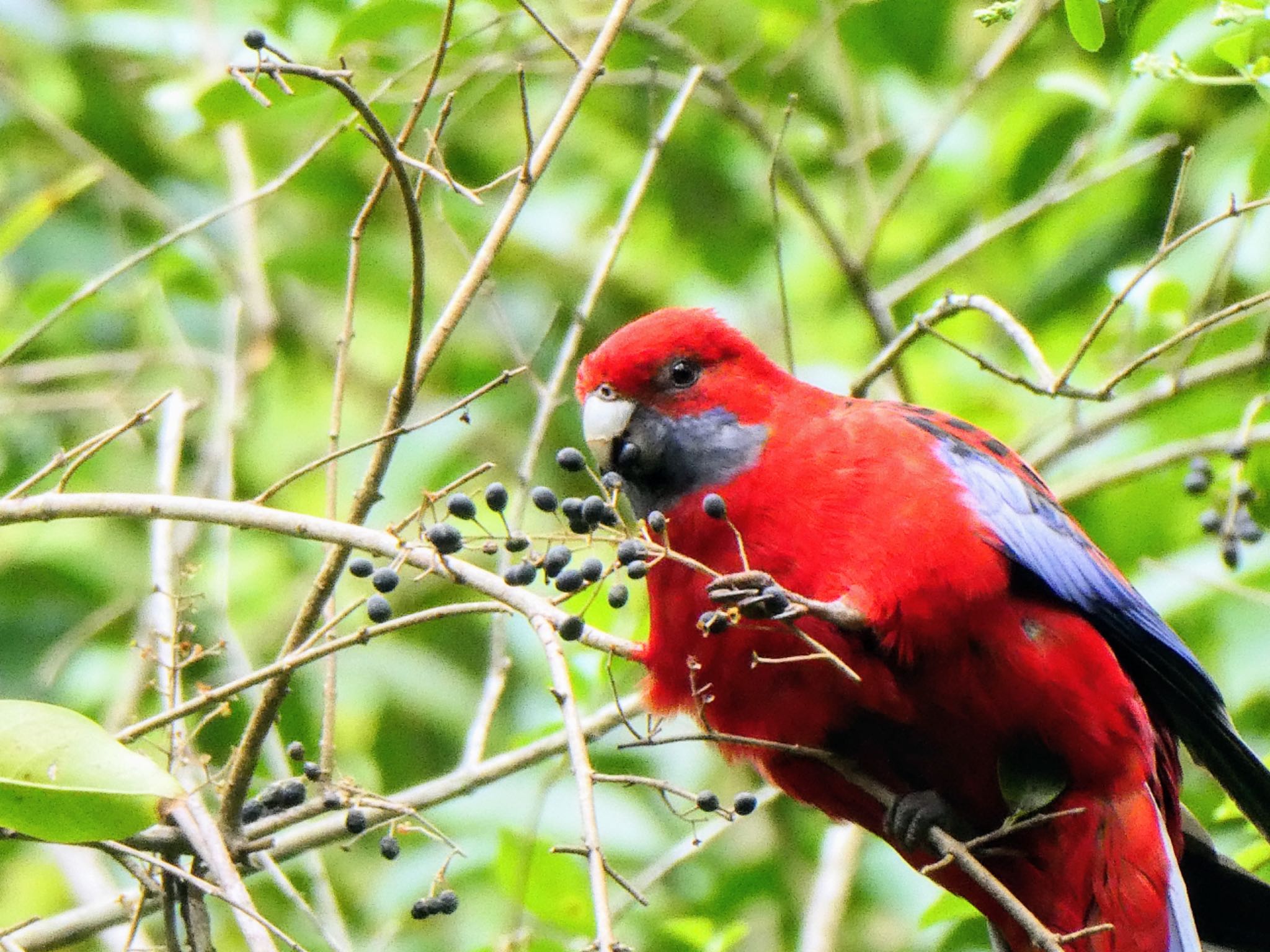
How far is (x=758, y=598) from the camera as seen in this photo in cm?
212

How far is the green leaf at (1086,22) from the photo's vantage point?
2139 mm

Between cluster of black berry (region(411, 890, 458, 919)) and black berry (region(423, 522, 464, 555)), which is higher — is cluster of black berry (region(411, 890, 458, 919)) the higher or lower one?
Result: the lower one

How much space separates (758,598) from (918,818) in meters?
0.80

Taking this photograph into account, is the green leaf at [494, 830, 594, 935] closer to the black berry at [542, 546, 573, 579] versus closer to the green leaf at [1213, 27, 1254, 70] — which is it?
the black berry at [542, 546, 573, 579]

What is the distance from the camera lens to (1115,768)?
8.94 feet

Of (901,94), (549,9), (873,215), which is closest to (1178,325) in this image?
(873,215)

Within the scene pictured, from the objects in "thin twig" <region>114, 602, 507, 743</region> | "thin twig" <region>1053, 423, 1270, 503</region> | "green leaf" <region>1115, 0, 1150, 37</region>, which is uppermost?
"green leaf" <region>1115, 0, 1150, 37</region>

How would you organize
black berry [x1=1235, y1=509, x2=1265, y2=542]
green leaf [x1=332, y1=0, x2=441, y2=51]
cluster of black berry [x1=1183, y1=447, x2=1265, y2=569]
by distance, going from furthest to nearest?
A: green leaf [x1=332, y1=0, x2=441, y2=51]
black berry [x1=1235, y1=509, x2=1265, y2=542]
cluster of black berry [x1=1183, y1=447, x2=1265, y2=569]

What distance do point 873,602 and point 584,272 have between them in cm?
321

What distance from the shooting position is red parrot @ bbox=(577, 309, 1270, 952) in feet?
8.42

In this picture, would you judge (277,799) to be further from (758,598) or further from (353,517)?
(758,598)

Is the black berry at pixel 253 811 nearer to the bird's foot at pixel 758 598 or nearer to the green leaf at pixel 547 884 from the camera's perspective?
the bird's foot at pixel 758 598

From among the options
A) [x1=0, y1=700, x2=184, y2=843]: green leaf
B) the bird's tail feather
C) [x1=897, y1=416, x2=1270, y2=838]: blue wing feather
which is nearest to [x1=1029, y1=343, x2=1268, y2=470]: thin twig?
[x1=897, y1=416, x2=1270, y2=838]: blue wing feather

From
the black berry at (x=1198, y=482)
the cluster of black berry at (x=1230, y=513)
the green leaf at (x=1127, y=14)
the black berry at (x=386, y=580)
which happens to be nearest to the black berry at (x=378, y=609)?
the black berry at (x=386, y=580)
